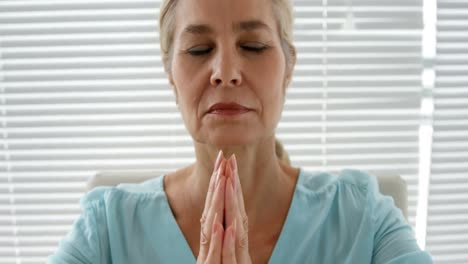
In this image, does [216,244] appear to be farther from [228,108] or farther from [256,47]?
[256,47]

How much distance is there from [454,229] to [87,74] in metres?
1.50

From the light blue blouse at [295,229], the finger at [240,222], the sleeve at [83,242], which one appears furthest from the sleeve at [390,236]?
the sleeve at [83,242]

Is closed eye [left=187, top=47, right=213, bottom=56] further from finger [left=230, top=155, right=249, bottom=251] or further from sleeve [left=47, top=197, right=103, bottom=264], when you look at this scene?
sleeve [left=47, top=197, right=103, bottom=264]

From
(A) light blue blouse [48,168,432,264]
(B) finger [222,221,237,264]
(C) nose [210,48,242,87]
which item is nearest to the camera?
(B) finger [222,221,237,264]

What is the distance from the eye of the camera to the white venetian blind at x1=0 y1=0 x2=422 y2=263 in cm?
190

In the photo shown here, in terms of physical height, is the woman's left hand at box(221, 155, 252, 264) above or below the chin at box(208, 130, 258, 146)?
below

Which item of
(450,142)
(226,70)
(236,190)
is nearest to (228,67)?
(226,70)

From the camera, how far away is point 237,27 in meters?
1.10

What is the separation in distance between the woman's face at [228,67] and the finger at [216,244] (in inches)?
8.2

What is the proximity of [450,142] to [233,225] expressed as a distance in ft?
4.41

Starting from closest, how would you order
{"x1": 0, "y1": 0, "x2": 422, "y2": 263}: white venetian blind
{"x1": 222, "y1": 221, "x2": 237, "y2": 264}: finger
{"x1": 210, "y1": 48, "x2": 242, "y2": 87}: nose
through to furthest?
1. {"x1": 222, "y1": 221, "x2": 237, "y2": 264}: finger
2. {"x1": 210, "y1": 48, "x2": 242, "y2": 87}: nose
3. {"x1": 0, "y1": 0, "x2": 422, "y2": 263}: white venetian blind

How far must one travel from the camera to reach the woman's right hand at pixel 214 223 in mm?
938

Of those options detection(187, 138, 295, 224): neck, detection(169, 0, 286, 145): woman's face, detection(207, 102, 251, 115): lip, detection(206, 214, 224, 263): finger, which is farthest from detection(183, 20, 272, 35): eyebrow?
detection(206, 214, 224, 263): finger

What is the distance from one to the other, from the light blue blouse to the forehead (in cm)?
42
